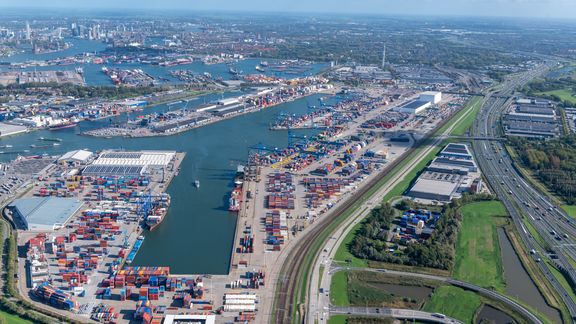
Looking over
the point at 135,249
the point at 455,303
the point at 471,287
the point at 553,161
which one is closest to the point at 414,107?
the point at 553,161

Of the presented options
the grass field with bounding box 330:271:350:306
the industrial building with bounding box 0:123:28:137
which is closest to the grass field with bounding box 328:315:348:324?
the grass field with bounding box 330:271:350:306

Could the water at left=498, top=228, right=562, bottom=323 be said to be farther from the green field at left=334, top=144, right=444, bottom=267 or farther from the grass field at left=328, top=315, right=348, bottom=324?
the grass field at left=328, top=315, right=348, bottom=324

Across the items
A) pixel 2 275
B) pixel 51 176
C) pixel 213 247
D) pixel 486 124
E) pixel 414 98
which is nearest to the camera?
pixel 2 275

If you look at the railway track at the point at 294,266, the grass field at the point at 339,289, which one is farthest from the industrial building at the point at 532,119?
the grass field at the point at 339,289

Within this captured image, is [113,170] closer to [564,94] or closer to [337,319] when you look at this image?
[337,319]

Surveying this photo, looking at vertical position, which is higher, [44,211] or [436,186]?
[436,186]

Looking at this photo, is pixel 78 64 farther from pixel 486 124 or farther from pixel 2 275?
pixel 2 275

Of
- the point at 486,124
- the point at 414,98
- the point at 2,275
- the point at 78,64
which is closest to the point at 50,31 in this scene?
the point at 78,64
